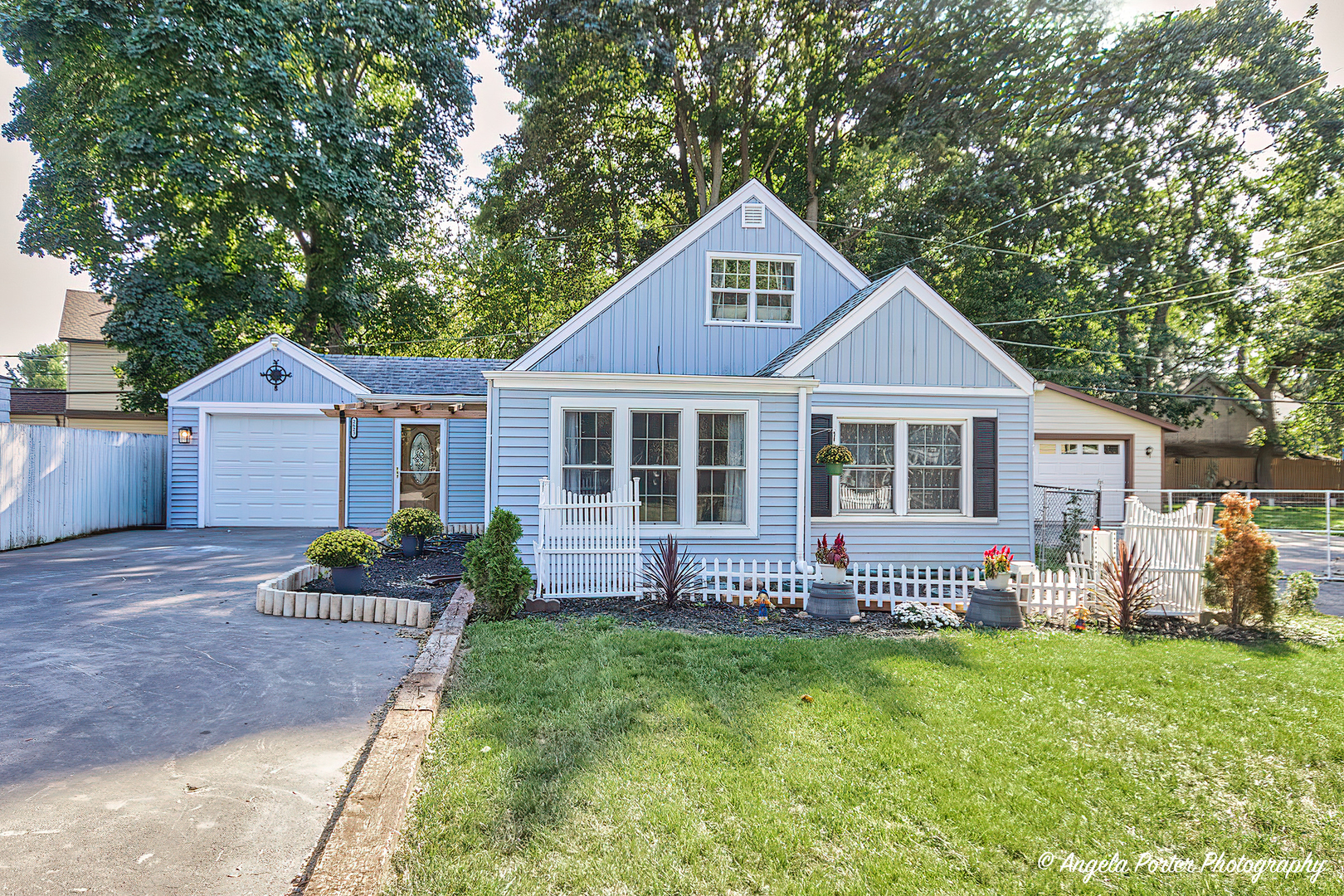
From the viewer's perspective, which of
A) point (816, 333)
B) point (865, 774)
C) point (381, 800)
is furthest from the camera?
point (816, 333)

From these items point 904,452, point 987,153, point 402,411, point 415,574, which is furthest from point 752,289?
point 987,153

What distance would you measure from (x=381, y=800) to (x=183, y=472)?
15.1 m

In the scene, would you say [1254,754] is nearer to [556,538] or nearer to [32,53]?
[556,538]

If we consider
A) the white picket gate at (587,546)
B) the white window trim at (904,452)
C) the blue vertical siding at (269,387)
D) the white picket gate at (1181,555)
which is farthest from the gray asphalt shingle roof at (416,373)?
the white picket gate at (1181,555)

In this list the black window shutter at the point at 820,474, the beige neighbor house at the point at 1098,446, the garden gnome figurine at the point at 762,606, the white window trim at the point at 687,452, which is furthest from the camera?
the beige neighbor house at the point at 1098,446

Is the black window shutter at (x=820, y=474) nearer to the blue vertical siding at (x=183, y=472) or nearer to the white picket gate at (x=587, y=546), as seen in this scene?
the white picket gate at (x=587, y=546)

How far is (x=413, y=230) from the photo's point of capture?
23.6 metres

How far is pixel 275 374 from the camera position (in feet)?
48.5

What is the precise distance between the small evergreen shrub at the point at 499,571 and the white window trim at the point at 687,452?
1980 millimetres

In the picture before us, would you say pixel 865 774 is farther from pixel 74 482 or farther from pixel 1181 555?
pixel 74 482

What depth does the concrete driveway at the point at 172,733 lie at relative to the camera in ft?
8.91

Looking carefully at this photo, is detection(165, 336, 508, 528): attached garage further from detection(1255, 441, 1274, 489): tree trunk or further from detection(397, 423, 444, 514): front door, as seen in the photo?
detection(1255, 441, 1274, 489): tree trunk

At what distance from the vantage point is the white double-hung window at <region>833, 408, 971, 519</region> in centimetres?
948

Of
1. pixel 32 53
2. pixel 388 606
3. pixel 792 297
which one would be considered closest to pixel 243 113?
pixel 32 53
